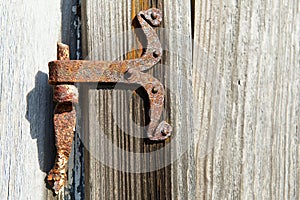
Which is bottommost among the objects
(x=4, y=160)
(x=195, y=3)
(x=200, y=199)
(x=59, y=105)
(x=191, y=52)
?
(x=200, y=199)

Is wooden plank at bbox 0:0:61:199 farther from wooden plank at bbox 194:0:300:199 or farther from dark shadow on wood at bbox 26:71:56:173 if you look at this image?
wooden plank at bbox 194:0:300:199

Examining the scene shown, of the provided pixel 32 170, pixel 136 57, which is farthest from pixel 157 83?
pixel 32 170

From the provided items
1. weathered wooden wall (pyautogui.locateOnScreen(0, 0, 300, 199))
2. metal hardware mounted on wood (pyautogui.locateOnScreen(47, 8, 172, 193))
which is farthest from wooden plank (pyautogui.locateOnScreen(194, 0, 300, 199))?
metal hardware mounted on wood (pyautogui.locateOnScreen(47, 8, 172, 193))

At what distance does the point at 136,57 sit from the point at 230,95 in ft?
0.78

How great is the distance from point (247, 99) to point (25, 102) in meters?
0.48

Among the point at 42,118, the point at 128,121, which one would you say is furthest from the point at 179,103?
the point at 42,118

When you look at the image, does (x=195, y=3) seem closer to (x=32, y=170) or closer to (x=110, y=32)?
(x=110, y=32)

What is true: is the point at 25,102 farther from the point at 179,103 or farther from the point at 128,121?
the point at 179,103

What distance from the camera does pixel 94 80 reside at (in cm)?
89

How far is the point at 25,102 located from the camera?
898mm

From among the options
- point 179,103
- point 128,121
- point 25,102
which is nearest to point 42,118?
point 25,102

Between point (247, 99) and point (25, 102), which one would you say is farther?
point (247, 99)

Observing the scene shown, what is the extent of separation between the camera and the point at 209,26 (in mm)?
996

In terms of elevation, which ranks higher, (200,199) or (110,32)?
(110,32)
